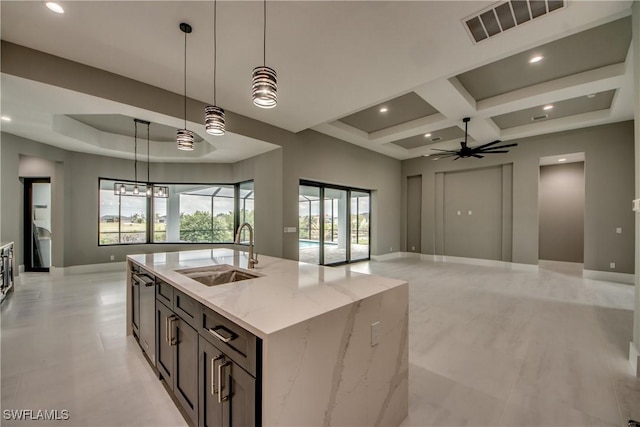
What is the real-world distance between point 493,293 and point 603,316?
135cm

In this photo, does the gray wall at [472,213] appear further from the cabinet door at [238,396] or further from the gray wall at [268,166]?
the cabinet door at [238,396]

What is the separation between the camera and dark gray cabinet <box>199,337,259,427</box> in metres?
1.14

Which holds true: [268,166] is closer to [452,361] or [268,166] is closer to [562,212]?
[452,361]

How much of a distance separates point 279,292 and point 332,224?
5.93 metres

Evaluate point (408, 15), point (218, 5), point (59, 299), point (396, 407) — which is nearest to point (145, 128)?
point (59, 299)

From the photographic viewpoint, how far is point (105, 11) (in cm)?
239

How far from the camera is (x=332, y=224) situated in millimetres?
7465

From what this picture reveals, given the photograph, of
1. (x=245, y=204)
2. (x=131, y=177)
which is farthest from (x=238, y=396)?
(x=131, y=177)

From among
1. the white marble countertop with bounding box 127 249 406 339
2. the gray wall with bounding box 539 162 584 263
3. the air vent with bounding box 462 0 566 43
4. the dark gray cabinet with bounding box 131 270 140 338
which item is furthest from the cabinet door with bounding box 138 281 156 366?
the gray wall with bounding box 539 162 584 263

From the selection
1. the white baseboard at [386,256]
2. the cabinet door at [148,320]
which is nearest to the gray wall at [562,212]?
the white baseboard at [386,256]

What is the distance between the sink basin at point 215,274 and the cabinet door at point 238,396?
100cm

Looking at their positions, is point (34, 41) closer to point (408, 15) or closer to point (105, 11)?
point (105, 11)

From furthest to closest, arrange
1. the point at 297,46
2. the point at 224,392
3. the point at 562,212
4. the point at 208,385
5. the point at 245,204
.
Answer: the point at 245,204, the point at 562,212, the point at 297,46, the point at 208,385, the point at 224,392

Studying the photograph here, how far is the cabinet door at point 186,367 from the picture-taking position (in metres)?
1.61
